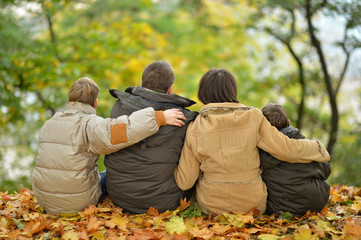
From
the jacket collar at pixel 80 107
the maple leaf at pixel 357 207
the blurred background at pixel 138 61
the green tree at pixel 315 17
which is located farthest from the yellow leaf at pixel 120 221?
the green tree at pixel 315 17

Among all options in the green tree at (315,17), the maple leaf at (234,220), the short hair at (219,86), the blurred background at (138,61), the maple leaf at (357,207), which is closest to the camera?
the maple leaf at (234,220)

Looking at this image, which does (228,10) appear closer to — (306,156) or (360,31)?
(360,31)

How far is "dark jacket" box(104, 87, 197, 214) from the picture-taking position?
271cm

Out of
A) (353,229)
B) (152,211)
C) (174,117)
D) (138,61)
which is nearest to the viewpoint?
(353,229)

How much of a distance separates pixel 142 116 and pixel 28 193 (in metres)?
1.94

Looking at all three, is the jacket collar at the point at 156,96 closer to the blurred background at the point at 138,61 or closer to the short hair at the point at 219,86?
the short hair at the point at 219,86

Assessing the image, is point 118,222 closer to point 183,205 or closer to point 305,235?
point 183,205

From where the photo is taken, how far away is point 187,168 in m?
2.74

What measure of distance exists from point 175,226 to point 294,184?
1123 mm

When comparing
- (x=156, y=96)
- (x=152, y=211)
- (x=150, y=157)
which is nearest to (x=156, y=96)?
(x=156, y=96)

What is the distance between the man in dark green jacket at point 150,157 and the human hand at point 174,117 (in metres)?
0.07

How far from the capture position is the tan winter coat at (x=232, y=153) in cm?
259

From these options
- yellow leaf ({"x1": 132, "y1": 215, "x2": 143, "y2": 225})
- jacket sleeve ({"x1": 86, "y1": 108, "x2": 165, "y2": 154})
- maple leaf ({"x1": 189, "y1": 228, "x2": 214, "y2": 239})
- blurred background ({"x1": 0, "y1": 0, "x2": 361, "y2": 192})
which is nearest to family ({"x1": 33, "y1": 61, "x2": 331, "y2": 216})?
jacket sleeve ({"x1": 86, "y1": 108, "x2": 165, "y2": 154})

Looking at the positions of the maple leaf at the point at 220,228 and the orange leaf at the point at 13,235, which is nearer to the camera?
the orange leaf at the point at 13,235
